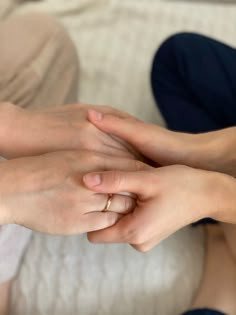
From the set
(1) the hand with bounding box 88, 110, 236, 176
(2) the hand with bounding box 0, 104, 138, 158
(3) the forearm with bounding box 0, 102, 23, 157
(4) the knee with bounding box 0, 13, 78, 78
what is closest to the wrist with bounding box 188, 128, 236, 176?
(1) the hand with bounding box 88, 110, 236, 176

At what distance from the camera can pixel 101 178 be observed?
1.95 ft

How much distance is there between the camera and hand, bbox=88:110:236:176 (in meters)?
0.70

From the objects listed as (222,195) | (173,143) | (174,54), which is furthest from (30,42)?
(222,195)

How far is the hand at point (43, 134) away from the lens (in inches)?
26.4

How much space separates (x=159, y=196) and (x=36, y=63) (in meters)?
0.41

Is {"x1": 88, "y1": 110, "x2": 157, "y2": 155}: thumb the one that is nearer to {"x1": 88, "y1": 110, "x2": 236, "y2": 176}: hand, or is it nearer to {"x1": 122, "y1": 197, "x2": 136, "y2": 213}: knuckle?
{"x1": 88, "y1": 110, "x2": 236, "y2": 176}: hand

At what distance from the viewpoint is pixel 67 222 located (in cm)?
61

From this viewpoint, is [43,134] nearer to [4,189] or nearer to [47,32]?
[4,189]

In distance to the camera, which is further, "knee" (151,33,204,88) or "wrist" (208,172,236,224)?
"knee" (151,33,204,88)

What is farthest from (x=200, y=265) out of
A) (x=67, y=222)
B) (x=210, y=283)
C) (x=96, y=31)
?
(x=96, y=31)

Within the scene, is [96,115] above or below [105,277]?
above

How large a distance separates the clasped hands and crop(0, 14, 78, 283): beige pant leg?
19cm

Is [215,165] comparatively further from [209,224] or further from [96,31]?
[96,31]

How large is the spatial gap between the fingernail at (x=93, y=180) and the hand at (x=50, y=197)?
1 centimetres
